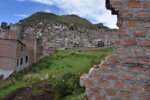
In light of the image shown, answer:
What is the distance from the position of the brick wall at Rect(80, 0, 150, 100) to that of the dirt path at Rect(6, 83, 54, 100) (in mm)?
16972

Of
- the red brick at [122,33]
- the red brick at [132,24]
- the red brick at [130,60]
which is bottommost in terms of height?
the red brick at [130,60]

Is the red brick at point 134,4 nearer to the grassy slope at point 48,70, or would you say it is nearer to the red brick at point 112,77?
the red brick at point 112,77

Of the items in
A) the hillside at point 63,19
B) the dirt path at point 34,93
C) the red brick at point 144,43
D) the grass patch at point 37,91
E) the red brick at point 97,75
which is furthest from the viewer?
the hillside at point 63,19

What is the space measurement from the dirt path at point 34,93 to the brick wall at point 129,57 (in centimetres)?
1697

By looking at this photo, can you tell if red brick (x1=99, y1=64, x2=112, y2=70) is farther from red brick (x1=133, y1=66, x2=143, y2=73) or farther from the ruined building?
the ruined building

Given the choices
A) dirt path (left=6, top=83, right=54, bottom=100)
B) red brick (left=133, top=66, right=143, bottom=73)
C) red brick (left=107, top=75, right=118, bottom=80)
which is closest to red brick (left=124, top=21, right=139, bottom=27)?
red brick (left=133, top=66, right=143, bottom=73)

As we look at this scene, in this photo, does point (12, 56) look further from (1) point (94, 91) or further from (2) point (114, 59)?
(2) point (114, 59)

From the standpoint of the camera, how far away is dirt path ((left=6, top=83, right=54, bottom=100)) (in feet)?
72.9

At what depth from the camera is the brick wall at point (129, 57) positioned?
4.19m

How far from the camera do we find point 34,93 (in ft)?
76.6

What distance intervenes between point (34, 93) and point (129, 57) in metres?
19.6

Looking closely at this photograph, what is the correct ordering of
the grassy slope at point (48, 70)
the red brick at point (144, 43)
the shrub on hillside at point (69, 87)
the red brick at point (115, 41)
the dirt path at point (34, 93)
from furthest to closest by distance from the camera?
the grassy slope at point (48, 70)
the dirt path at point (34, 93)
the shrub on hillside at point (69, 87)
the red brick at point (115, 41)
the red brick at point (144, 43)

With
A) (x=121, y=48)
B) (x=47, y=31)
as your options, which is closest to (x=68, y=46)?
(x=47, y=31)

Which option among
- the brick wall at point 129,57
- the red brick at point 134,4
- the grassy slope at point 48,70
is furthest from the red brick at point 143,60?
the grassy slope at point 48,70
